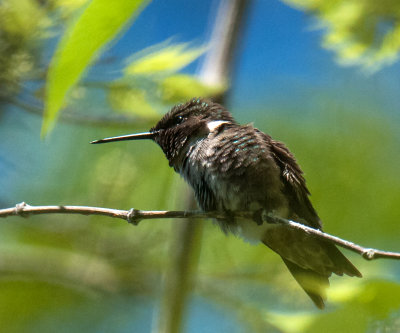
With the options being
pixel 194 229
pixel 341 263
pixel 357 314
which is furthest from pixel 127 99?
pixel 357 314

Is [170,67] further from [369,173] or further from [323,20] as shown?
[369,173]

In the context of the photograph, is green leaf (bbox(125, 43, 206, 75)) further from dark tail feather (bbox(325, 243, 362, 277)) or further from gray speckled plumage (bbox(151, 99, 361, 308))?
dark tail feather (bbox(325, 243, 362, 277))

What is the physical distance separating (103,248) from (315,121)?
8.87 ft

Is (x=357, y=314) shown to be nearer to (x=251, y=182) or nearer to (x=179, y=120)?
(x=251, y=182)

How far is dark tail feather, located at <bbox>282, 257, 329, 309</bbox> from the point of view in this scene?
8.55ft

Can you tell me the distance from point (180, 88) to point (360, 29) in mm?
917

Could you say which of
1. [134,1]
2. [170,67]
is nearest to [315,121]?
[170,67]

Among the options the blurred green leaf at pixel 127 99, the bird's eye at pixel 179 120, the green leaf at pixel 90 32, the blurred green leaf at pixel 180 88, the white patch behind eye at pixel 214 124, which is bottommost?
the green leaf at pixel 90 32

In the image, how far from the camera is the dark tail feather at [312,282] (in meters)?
2.61

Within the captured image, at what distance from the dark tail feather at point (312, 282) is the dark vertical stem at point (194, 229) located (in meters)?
0.56

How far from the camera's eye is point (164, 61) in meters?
2.52

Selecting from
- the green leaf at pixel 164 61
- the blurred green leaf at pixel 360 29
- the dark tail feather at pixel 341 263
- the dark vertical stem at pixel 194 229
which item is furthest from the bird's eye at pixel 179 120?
the dark tail feather at pixel 341 263

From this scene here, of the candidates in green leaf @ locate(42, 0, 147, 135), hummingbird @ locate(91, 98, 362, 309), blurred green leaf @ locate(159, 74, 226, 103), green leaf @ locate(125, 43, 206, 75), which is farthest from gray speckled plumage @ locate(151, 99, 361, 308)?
green leaf @ locate(42, 0, 147, 135)

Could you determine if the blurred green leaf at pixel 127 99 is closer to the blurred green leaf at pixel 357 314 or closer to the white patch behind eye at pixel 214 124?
the white patch behind eye at pixel 214 124
